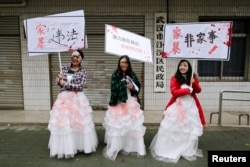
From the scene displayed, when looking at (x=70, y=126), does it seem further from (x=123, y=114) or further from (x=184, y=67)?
(x=184, y=67)

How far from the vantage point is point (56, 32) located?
478 cm

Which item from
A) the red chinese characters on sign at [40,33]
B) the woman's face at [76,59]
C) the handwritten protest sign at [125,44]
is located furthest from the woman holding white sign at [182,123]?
the red chinese characters on sign at [40,33]

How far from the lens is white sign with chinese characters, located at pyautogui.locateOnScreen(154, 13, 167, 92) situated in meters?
7.59

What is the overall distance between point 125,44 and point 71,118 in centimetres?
159

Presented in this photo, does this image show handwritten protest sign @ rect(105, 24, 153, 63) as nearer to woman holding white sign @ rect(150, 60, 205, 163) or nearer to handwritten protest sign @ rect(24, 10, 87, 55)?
handwritten protest sign @ rect(24, 10, 87, 55)

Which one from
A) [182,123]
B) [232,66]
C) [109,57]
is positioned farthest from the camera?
[232,66]

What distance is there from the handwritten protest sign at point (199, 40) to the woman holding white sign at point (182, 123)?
0.28 metres

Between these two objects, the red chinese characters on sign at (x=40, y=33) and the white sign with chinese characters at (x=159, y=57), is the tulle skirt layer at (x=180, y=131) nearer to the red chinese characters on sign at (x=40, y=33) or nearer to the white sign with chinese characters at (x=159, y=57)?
the red chinese characters on sign at (x=40, y=33)

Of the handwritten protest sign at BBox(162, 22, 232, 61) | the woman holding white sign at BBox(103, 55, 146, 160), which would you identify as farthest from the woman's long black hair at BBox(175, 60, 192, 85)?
the woman holding white sign at BBox(103, 55, 146, 160)

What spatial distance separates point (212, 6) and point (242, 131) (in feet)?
11.6

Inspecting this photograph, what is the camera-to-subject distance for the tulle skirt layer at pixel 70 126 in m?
4.60

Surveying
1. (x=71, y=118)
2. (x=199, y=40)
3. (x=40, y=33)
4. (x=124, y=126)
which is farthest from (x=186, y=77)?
(x=40, y=33)

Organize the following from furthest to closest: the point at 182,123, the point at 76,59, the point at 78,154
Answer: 1. the point at 78,154
2. the point at 76,59
3. the point at 182,123

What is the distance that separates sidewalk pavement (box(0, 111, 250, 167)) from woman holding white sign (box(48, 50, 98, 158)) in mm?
212
